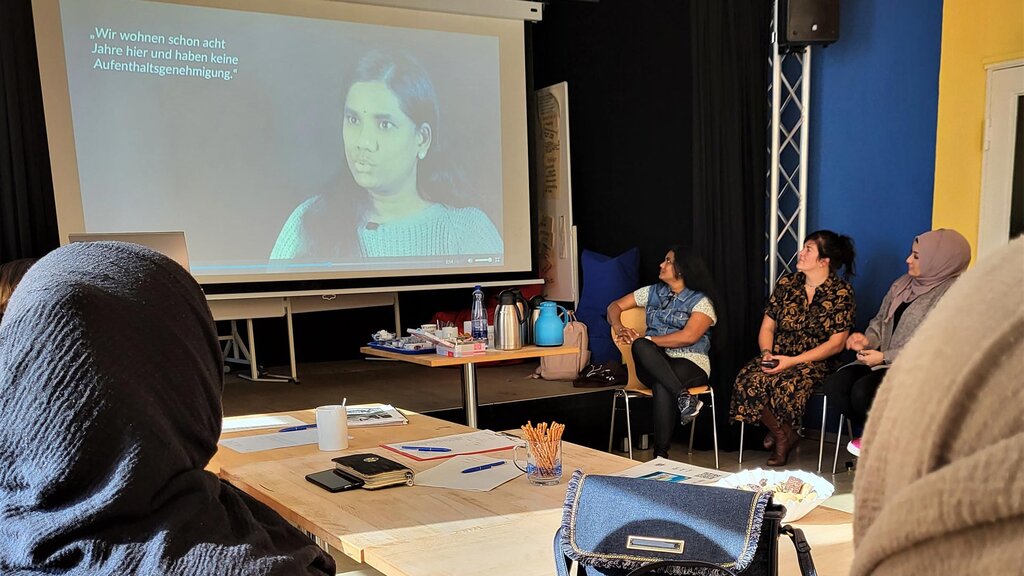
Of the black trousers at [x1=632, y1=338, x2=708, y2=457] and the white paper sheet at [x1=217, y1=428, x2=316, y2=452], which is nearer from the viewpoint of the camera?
the white paper sheet at [x1=217, y1=428, x2=316, y2=452]

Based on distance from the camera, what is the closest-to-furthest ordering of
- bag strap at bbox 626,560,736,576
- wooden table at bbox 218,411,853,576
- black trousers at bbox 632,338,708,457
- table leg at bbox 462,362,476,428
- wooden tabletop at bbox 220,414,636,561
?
1. bag strap at bbox 626,560,736,576
2. wooden table at bbox 218,411,853,576
3. wooden tabletop at bbox 220,414,636,561
4. table leg at bbox 462,362,476,428
5. black trousers at bbox 632,338,708,457

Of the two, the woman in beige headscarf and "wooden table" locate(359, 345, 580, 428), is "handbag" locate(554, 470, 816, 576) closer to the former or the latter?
the woman in beige headscarf

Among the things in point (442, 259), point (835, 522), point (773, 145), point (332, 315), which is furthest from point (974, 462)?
point (332, 315)

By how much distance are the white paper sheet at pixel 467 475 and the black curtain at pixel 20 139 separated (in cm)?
353

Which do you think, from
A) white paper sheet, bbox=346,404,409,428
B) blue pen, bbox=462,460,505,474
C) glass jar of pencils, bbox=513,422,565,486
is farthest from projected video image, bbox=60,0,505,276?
glass jar of pencils, bbox=513,422,565,486

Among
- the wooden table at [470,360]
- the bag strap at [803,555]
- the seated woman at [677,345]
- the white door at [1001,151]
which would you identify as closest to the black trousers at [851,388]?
the seated woman at [677,345]

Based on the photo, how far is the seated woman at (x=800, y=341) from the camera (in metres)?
4.29

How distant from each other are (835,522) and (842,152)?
3705mm

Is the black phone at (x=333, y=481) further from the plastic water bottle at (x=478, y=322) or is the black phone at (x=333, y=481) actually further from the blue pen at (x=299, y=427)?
the plastic water bottle at (x=478, y=322)

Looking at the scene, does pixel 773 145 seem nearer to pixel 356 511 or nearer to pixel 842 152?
pixel 842 152

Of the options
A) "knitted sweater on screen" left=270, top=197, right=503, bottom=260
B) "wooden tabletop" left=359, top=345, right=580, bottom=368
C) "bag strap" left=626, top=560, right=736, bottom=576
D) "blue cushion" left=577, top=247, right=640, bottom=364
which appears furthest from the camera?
"blue cushion" left=577, top=247, right=640, bottom=364

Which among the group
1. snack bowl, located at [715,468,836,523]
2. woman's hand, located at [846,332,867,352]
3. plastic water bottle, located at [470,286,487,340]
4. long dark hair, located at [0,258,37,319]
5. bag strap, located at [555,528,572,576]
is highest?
long dark hair, located at [0,258,37,319]

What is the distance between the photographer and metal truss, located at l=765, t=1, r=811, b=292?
4.71 meters

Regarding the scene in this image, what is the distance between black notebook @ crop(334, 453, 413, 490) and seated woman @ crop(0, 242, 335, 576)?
0.86 m
